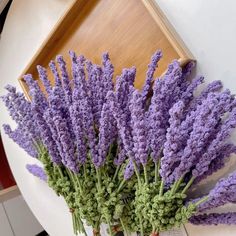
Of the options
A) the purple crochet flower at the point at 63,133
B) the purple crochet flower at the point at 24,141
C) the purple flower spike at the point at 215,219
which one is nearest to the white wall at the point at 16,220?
the purple crochet flower at the point at 24,141

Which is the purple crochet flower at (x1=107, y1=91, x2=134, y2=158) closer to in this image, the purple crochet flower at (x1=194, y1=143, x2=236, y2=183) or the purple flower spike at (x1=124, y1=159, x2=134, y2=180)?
the purple flower spike at (x1=124, y1=159, x2=134, y2=180)

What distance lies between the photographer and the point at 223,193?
0.62m

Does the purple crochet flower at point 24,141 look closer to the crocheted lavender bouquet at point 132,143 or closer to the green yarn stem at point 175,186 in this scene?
the crocheted lavender bouquet at point 132,143

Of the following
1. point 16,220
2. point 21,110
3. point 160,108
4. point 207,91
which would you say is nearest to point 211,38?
point 207,91

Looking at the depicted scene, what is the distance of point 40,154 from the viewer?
33.8 inches

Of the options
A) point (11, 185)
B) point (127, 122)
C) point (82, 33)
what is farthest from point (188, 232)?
point (11, 185)

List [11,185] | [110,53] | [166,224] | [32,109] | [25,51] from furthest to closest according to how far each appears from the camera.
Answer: [11,185] < [25,51] < [110,53] < [32,109] < [166,224]

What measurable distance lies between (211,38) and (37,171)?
63 centimetres

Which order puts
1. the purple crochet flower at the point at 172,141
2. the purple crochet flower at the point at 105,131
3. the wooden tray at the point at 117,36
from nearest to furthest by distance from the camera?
the purple crochet flower at the point at 172,141, the purple crochet flower at the point at 105,131, the wooden tray at the point at 117,36

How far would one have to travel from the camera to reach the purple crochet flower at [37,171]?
39.6 inches

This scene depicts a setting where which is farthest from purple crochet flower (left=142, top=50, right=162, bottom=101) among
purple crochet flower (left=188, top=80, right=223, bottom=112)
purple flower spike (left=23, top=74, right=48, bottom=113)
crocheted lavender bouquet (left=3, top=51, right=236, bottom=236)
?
purple flower spike (left=23, top=74, right=48, bottom=113)

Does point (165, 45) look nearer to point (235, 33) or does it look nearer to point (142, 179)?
point (235, 33)

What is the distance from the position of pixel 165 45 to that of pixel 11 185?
157cm

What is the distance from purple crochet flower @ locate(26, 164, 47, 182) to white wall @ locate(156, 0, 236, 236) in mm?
448
